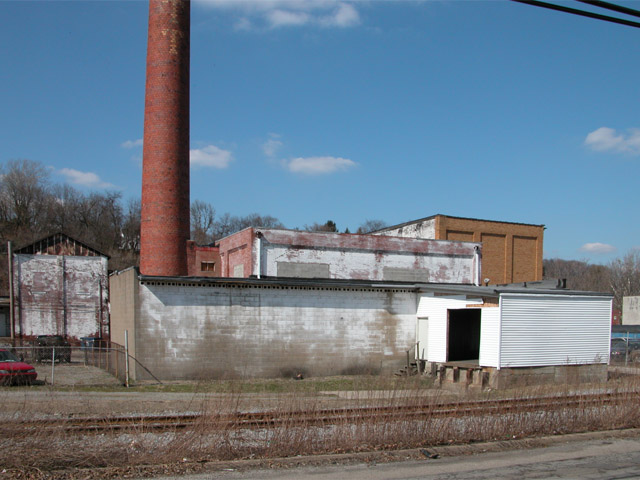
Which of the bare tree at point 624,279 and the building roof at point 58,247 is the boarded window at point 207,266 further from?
the bare tree at point 624,279

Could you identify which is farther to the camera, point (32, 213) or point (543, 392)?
point (32, 213)

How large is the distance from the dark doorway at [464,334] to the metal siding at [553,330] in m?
5.37

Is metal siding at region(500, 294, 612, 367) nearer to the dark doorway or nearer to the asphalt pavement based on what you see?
the dark doorway

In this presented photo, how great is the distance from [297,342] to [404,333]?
16.6 ft

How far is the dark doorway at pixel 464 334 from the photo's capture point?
90.2 feet

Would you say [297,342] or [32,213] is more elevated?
[32,213]

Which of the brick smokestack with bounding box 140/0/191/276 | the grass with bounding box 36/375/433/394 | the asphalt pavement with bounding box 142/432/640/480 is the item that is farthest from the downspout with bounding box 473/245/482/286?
the asphalt pavement with bounding box 142/432/640/480

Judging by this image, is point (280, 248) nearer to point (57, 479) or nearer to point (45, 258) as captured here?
point (45, 258)

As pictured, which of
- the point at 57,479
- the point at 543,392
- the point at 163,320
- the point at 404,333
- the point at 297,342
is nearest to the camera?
the point at 57,479

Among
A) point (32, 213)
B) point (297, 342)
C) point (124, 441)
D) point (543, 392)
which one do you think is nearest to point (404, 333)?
point (297, 342)

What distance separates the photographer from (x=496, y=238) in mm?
47719

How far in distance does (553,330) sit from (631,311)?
44.6m

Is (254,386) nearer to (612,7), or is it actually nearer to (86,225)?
(612,7)

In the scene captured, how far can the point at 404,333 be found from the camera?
25438 millimetres
